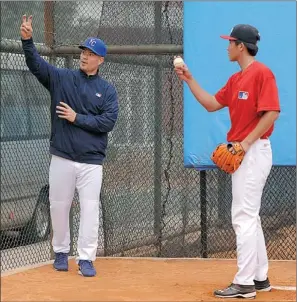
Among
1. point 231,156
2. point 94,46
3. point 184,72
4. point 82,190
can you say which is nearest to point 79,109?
point 94,46

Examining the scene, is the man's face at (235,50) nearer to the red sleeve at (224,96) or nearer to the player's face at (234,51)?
the player's face at (234,51)

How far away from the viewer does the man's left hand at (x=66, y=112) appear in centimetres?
611

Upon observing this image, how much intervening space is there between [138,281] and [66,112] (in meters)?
1.39

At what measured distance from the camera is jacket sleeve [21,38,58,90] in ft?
20.2

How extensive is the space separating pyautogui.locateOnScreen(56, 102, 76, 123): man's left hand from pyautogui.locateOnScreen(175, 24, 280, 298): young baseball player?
1.21m

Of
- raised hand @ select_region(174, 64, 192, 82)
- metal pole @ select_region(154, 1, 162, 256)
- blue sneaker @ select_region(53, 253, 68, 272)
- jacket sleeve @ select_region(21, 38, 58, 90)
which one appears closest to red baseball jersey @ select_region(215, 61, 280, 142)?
raised hand @ select_region(174, 64, 192, 82)

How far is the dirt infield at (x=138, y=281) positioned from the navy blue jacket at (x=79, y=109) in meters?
0.94

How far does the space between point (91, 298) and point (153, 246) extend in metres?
2.28

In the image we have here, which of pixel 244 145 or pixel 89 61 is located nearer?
pixel 244 145

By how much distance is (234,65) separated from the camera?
23.4ft

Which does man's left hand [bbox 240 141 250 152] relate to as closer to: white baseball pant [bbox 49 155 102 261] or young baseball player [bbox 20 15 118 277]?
young baseball player [bbox 20 15 118 277]

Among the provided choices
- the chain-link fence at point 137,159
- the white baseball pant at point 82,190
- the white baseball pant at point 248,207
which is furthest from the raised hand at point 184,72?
the chain-link fence at point 137,159

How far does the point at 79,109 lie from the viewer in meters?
6.30

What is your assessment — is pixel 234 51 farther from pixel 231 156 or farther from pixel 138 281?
pixel 138 281
